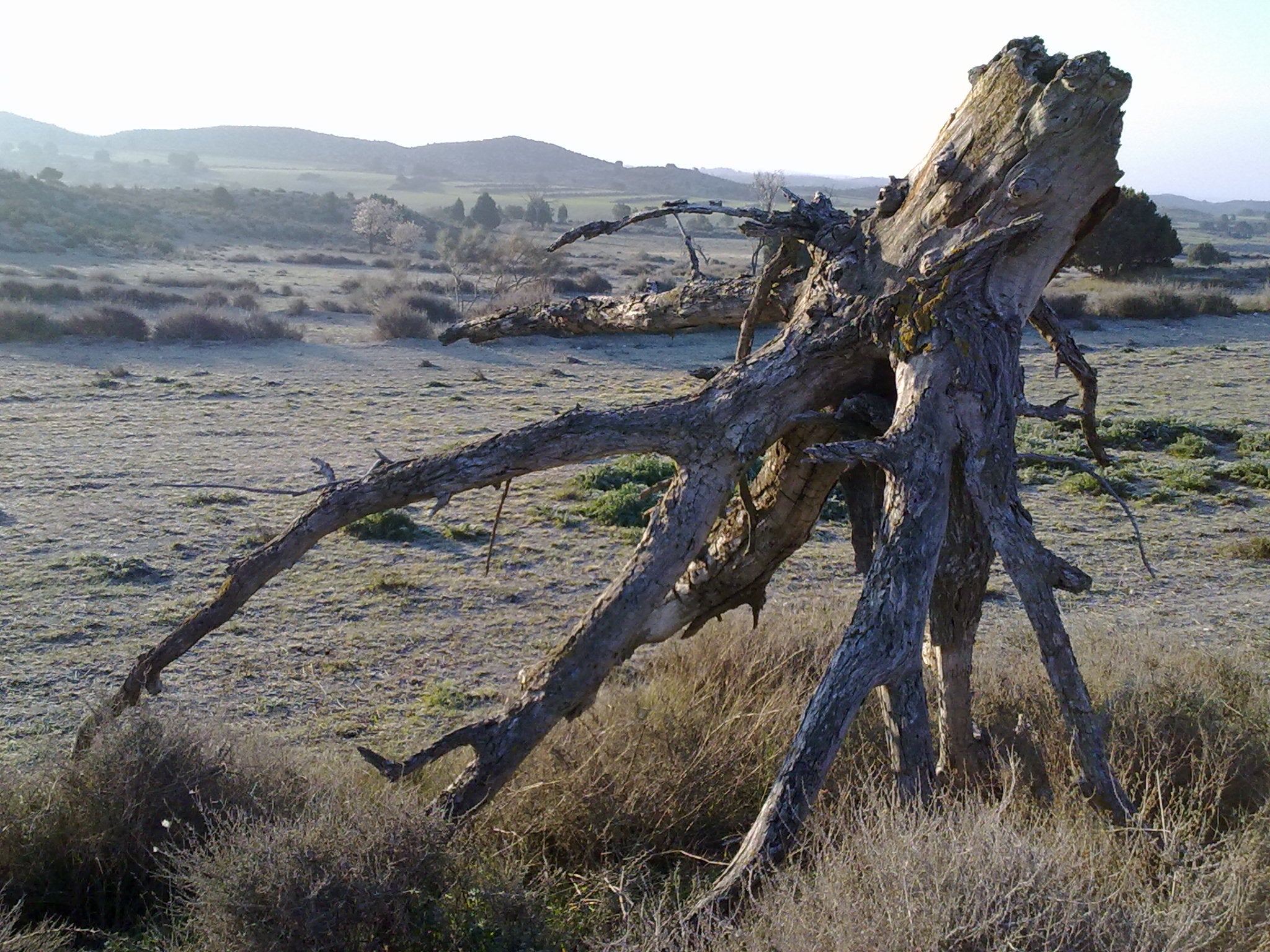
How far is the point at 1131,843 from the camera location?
2938mm

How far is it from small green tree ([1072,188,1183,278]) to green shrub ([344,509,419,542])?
2741 cm

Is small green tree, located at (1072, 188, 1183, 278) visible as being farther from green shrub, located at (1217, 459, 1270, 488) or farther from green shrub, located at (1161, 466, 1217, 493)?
green shrub, located at (1161, 466, 1217, 493)

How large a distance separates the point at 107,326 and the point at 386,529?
47.1ft

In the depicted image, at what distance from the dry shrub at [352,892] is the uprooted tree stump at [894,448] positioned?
296mm

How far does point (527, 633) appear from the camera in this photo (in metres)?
7.02

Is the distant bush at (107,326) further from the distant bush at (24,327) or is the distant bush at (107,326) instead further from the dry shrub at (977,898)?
the dry shrub at (977,898)

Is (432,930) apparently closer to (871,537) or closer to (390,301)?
(871,537)

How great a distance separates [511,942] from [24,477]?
31.5 ft

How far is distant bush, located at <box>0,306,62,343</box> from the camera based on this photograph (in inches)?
767

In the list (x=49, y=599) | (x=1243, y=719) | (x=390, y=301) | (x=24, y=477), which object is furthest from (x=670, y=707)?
(x=390, y=301)

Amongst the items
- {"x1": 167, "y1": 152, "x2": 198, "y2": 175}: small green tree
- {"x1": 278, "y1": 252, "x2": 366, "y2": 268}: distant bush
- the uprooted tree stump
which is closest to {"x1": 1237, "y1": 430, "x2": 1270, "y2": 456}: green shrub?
the uprooted tree stump

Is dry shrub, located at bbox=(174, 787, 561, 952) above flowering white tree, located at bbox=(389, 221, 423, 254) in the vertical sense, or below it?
below

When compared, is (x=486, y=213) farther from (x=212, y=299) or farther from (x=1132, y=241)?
(x=1132, y=241)

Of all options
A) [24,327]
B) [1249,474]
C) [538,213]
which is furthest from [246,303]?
[538,213]
